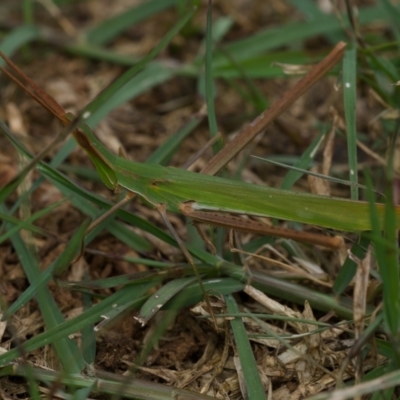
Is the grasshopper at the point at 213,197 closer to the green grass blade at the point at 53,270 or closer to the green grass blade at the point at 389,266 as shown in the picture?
the green grass blade at the point at 389,266

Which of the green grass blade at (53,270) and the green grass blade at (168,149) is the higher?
the green grass blade at (168,149)

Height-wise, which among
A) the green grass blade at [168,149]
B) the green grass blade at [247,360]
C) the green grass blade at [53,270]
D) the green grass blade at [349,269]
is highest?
the green grass blade at [168,149]

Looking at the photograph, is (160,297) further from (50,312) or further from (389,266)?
(389,266)

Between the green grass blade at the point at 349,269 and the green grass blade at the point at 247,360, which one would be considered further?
the green grass blade at the point at 349,269

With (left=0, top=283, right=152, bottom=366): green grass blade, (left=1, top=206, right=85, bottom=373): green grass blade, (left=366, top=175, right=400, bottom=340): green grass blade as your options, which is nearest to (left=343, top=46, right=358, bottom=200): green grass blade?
(left=366, top=175, right=400, bottom=340): green grass blade

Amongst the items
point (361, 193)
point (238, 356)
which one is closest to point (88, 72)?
point (361, 193)

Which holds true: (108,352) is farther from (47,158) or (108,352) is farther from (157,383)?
(47,158)

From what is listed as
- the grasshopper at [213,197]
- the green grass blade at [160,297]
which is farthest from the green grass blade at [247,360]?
the grasshopper at [213,197]

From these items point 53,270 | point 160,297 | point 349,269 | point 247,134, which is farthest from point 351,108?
point 53,270

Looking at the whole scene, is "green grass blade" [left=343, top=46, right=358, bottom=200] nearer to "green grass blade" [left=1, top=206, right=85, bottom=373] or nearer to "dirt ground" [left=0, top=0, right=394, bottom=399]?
"dirt ground" [left=0, top=0, right=394, bottom=399]
